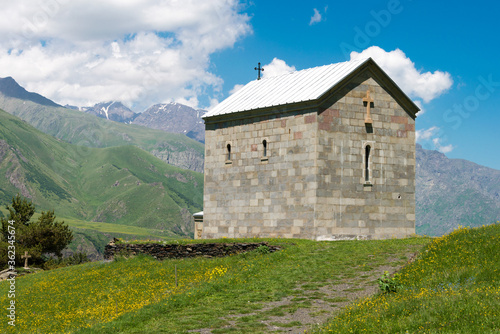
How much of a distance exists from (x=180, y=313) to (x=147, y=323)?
3.62 feet

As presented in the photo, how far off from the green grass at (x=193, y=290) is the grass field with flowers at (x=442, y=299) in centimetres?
262

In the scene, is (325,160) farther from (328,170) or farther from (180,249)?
(180,249)

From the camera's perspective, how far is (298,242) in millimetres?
27031

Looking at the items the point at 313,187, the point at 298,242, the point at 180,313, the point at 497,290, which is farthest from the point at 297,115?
the point at 497,290

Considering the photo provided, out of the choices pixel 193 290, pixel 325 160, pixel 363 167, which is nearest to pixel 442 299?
pixel 193 290

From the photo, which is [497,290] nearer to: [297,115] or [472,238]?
[472,238]

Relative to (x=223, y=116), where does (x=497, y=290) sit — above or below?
below

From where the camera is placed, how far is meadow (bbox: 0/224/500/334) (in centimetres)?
1284

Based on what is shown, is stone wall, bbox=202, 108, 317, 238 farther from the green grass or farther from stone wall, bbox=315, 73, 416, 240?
the green grass

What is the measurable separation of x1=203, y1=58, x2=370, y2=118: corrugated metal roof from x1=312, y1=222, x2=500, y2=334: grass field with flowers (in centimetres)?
1349

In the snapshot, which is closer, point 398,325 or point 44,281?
point 398,325

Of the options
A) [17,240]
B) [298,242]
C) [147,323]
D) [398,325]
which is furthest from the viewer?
[17,240]

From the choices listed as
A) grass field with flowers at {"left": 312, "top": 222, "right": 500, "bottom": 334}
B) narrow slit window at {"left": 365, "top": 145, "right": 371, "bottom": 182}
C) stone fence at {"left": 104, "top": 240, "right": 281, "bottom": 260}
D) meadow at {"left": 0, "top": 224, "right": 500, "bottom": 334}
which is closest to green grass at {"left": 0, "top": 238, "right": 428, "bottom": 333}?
meadow at {"left": 0, "top": 224, "right": 500, "bottom": 334}

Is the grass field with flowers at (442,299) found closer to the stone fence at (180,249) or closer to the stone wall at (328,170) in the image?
the stone fence at (180,249)
